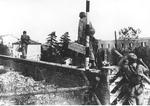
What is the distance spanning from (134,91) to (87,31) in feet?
7.40

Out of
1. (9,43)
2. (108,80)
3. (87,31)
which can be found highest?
(9,43)

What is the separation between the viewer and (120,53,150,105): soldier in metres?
7.91

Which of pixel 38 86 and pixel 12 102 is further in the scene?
pixel 38 86

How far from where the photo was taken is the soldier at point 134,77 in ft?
25.9

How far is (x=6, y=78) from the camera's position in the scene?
1142 cm

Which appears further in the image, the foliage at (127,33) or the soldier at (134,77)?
the foliage at (127,33)

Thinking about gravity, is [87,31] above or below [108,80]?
above

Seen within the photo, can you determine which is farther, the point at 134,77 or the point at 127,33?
the point at 127,33

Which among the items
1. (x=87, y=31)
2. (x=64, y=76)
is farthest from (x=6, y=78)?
(x=87, y=31)

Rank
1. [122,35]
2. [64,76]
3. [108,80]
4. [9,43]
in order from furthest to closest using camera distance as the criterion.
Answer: [9,43] → [122,35] → [64,76] → [108,80]

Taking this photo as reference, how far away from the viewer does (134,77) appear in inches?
313

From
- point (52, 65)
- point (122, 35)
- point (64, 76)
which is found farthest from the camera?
point (122, 35)

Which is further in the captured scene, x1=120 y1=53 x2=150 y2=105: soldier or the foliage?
the foliage

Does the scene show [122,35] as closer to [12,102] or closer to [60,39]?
[60,39]
